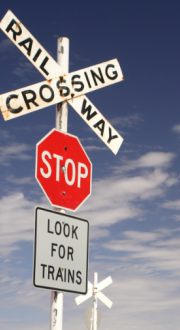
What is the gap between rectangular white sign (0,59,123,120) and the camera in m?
4.44

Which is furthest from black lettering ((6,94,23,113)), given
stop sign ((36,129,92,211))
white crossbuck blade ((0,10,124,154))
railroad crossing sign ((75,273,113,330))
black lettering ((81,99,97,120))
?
railroad crossing sign ((75,273,113,330))

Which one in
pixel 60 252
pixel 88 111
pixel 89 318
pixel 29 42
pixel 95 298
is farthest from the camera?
pixel 95 298

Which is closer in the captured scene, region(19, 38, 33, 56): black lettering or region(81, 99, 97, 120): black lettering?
region(19, 38, 33, 56): black lettering

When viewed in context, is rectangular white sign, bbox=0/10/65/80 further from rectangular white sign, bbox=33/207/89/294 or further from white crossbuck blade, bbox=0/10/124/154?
rectangular white sign, bbox=33/207/89/294

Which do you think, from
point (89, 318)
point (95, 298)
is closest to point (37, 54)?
point (89, 318)

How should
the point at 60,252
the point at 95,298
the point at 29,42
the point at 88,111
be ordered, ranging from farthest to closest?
the point at 95,298 < the point at 88,111 < the point at 29,42 < the point at 60,252

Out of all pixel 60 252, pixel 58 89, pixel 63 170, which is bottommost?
pixel 60 252

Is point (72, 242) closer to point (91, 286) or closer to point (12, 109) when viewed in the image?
point (12, 109)

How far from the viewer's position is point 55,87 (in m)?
4.85

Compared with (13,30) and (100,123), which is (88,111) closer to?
(100,123)

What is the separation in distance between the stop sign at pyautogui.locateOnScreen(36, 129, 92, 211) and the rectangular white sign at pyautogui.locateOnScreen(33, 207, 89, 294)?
250mm

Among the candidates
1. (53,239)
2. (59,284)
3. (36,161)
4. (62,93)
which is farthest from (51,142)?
(59,284)

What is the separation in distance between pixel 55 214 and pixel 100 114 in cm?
152

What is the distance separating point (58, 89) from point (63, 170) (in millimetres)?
954
